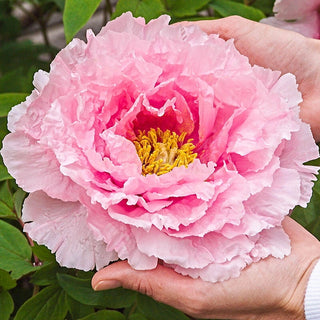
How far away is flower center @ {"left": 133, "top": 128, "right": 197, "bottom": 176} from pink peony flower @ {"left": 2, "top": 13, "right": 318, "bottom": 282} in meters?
0.03

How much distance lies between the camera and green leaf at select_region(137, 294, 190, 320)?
0.80 meters

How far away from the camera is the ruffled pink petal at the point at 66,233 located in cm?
72

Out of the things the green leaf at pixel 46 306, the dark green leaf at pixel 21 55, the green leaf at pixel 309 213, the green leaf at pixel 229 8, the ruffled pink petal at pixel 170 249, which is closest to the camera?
the ruffled pink petal at pixel 170 249

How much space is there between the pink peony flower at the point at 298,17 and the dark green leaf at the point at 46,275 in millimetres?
545

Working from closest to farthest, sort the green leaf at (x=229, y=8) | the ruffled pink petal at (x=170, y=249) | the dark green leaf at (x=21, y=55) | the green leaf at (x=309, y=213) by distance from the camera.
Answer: the ruffled pink petal at (x=170, y=249) < the green leaf at (x=309, y=213) < the green leaf at (x=229, y=8) < the dark green leaf at (x=21, y=55)

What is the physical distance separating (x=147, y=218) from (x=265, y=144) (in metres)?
0.17

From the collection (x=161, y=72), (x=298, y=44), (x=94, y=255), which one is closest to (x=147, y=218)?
(x=94, y=255)

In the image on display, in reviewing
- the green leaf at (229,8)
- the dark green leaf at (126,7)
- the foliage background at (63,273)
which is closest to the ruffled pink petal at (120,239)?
the foliage background at (63,273)

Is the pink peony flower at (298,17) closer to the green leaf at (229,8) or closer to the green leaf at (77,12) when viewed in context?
the green leaf at (229,8)

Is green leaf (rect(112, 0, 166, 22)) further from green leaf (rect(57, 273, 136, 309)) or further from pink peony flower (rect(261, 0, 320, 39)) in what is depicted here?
green leaf (rect(57, 273, 136, 309))

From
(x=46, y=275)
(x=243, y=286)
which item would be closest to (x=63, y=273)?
(x=46, y=275)

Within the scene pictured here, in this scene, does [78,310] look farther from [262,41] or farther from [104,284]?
[262,41]

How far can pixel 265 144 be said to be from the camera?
75 centimetres

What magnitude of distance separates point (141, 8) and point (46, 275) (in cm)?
40
